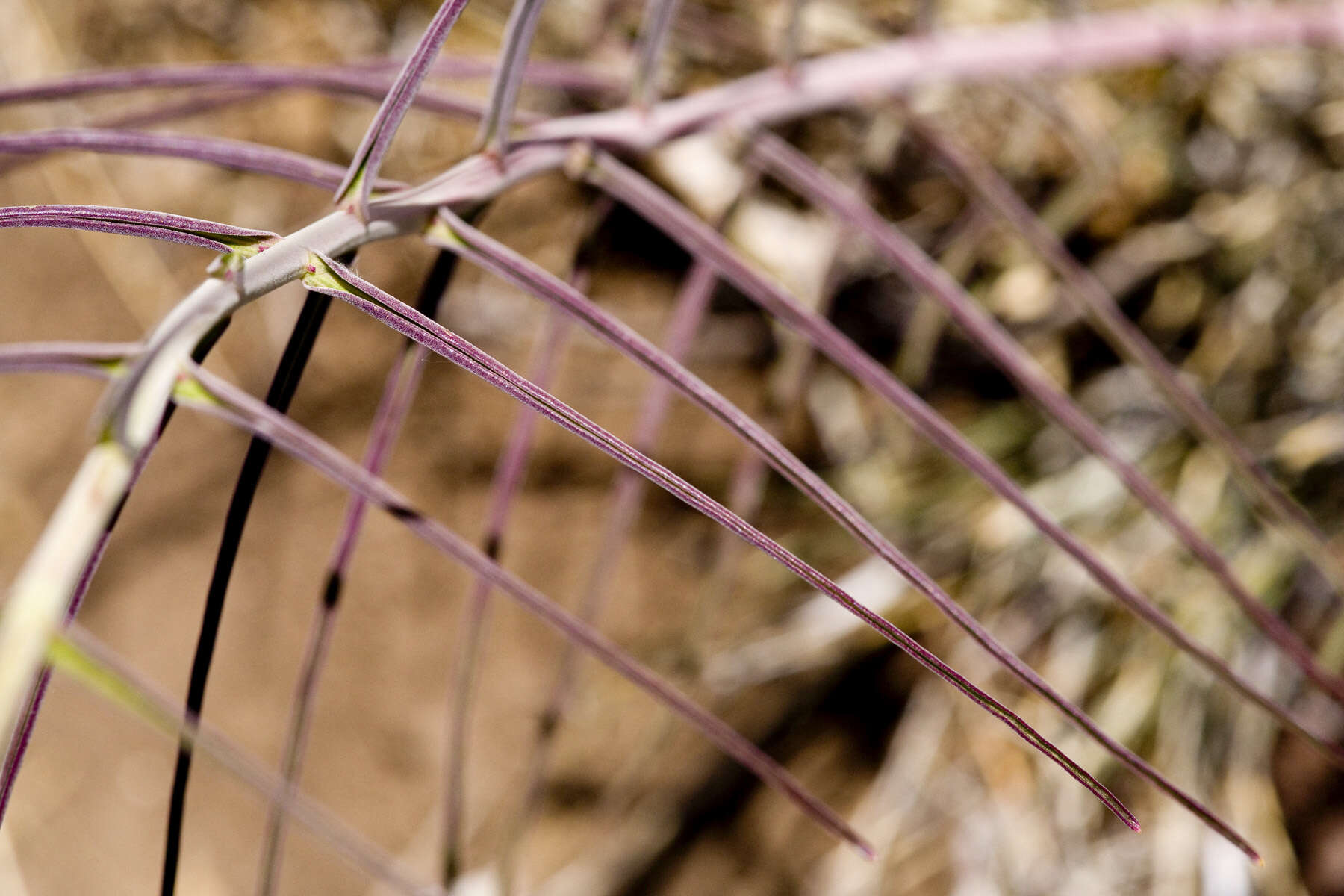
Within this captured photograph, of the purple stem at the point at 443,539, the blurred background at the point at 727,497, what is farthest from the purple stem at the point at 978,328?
the blurred background at the point at 727,497

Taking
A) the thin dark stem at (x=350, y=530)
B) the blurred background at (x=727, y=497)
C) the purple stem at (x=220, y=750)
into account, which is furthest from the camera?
the blurred background at (x=727, y=497)

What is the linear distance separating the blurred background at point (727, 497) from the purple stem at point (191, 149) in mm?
372

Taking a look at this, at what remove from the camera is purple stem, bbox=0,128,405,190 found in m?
0.20

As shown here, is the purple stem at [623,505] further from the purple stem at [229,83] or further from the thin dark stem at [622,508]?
the purple stem at [229,83]

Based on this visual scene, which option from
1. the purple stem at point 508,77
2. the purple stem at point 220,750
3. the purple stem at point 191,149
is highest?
the purple stem at point 508,77

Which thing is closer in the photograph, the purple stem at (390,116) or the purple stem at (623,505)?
the purple stem at (390,116)

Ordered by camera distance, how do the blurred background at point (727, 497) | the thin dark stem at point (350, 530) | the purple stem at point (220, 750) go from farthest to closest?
1. the blurred background at point (727, 497)
2. the thin dark stem at point (350, 530)
3. the purple stem at point (220, 750)

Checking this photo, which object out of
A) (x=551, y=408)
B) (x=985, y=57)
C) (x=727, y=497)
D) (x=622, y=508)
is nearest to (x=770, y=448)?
(x=551, y=408)

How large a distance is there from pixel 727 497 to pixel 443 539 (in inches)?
20.1

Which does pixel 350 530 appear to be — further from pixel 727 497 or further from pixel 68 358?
pixel 727 497

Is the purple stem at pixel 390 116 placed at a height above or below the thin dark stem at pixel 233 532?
above

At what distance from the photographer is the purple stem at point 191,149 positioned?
0.20 metres

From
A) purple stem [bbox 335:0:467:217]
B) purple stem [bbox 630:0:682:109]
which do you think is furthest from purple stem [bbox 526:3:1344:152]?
purple stem [bbox 335:0:467:217]

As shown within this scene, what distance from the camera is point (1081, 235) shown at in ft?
2.11
